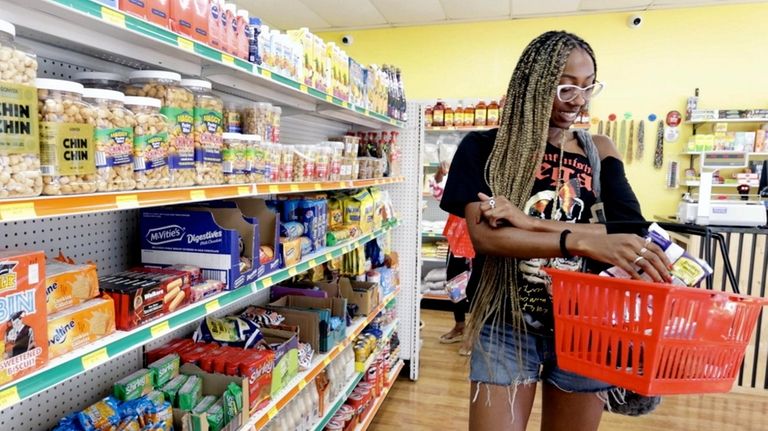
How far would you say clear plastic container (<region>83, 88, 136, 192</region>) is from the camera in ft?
3.78

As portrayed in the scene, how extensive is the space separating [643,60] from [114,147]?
6327mm

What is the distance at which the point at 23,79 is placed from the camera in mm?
976

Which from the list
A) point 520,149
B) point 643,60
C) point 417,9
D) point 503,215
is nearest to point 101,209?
point 503,215

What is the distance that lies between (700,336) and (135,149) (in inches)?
56.3

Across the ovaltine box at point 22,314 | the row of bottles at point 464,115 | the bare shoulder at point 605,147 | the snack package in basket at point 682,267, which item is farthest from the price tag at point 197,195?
the row of bottles at point 464,115

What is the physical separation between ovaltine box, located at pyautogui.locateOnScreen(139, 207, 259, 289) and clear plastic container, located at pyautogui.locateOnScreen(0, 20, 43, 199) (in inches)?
26.7

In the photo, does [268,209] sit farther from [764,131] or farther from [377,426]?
[764,131]

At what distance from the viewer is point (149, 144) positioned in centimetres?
129

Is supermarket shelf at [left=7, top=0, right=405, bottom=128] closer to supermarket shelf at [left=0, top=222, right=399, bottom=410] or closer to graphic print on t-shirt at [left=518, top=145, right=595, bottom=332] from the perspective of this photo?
supermarket shelf at [left=0, top=222, right=399, bottom=410]

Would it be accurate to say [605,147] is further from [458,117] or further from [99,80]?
[458,117]

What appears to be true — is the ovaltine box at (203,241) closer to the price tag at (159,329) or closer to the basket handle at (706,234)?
the price tag at (159,329)

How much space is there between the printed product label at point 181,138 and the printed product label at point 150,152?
0.10 ft

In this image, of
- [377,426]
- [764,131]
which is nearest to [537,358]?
[377,426]

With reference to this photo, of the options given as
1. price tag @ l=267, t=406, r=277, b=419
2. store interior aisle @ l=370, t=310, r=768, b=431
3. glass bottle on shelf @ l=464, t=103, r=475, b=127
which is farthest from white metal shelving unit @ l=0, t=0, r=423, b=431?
glass bottle on shelf @ l=464, t=103, r=475, b=127
